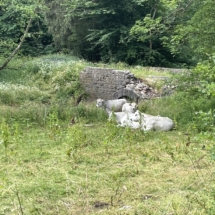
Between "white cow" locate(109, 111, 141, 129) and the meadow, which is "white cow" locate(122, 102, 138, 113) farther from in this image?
the meadow

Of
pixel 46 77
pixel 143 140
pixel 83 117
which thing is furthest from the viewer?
pixel 46 77

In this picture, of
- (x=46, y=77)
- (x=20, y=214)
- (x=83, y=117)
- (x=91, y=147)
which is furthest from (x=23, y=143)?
(x=46, y=77)

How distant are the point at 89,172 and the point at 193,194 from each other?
5.37 ft

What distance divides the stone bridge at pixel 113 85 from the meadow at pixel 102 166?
2320mm

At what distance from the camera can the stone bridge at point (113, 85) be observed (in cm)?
1222

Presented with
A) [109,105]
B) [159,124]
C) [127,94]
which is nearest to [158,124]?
[159,124]

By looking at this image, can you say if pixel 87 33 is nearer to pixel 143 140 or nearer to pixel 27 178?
pixel 143 140

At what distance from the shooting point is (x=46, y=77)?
1526cm

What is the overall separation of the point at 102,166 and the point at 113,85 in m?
7.72

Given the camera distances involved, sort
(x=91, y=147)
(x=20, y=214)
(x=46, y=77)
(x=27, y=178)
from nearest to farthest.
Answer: (x=20, y=214)
(x=27, y=178)
(x=91, y=147)
(x=46, y=77)

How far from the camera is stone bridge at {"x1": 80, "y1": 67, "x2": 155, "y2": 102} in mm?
12219

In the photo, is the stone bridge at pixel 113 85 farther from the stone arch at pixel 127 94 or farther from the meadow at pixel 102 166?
the meadow at pixel 102 166

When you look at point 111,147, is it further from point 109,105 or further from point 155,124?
point 109,105

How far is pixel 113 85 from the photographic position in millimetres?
12945
